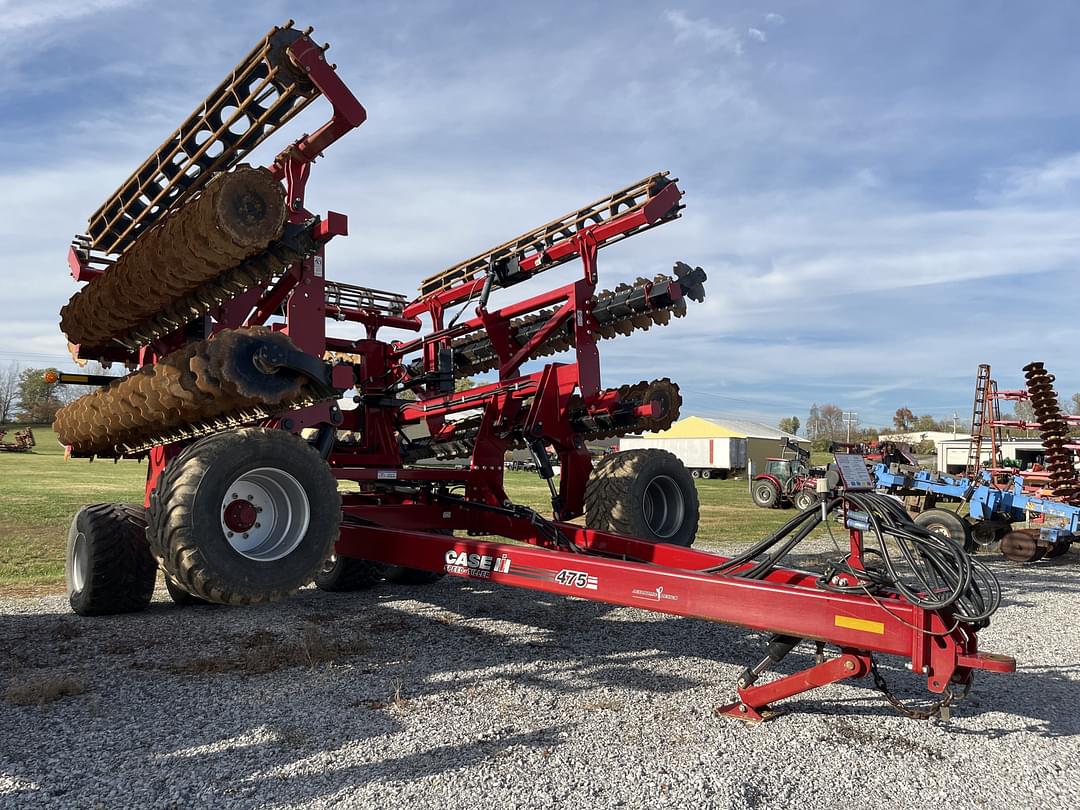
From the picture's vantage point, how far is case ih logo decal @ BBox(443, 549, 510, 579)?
494cm

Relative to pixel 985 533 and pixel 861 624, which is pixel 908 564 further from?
pixel 985 533

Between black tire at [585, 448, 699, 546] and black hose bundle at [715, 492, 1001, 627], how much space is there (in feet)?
6.80

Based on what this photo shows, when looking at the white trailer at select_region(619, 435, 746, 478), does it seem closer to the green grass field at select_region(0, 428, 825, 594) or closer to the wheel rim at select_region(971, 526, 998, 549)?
the green grass field at select_region(0, 428, 825, 594)

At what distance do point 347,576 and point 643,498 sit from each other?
10.1 ft

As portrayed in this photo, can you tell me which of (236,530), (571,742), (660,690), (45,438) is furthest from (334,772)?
(45,438)

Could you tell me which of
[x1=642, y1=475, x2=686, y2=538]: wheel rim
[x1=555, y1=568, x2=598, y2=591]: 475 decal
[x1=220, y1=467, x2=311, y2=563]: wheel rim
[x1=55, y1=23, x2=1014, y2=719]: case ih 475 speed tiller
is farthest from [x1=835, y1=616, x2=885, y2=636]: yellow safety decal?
[x1=642, y1=475, x2=686, y2=538]: wheel rim

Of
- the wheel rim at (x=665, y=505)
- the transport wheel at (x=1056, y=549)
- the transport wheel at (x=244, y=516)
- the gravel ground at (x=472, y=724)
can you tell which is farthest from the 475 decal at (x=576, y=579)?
the transport wheel at (x=1056, y=549)

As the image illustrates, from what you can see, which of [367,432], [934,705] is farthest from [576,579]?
[367,432]

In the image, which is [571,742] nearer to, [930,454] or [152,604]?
[152,604]

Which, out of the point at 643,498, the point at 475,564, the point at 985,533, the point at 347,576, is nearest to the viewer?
the point at 475,564

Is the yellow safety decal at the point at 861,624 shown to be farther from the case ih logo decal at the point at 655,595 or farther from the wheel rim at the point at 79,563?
the wheel rim at the point at 79,563

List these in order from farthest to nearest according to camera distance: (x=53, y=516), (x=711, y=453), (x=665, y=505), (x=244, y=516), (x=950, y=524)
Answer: (x=711, y=453)
(x=53, y=516)
(x=950, y=524)
(x=665, y=505)
(x=244, y=516)

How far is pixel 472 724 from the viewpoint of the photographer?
164 inches

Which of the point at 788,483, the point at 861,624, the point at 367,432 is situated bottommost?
the point at 861,624
